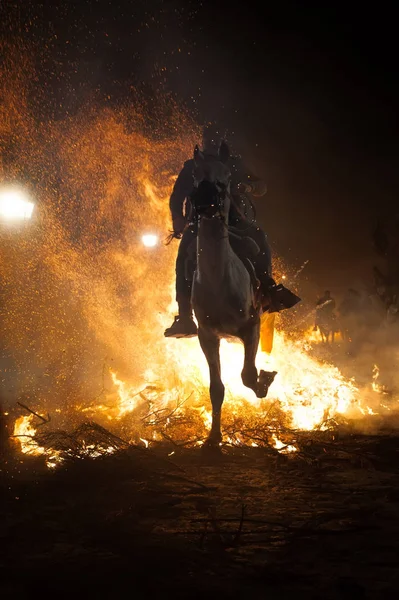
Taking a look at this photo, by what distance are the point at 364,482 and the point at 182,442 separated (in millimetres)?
3016

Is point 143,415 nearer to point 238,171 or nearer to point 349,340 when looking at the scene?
point 238,171

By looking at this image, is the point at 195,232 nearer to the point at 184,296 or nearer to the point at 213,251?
the point at 184,296

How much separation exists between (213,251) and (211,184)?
3.53ft

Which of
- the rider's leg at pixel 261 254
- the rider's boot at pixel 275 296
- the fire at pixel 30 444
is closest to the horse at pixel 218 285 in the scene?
the rider's boot at pixel 275 296

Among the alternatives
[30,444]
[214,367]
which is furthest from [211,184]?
[30,444]

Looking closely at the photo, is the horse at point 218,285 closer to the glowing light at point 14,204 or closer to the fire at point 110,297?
the fire at point 110,297

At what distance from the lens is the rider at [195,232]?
23.4ft

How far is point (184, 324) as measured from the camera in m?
7.27

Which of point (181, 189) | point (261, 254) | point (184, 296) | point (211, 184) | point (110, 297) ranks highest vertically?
point (110, 297)

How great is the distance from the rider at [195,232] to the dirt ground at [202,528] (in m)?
2.69

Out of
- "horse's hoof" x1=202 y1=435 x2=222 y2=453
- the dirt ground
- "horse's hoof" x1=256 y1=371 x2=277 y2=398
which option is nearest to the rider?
"horse's hoof" x1=256 y1=371 x2=277 y2=398

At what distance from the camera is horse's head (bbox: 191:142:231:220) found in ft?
16.5

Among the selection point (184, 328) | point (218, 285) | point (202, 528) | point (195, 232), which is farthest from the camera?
point (184, 328)

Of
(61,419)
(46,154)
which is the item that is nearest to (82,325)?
(46,154)
